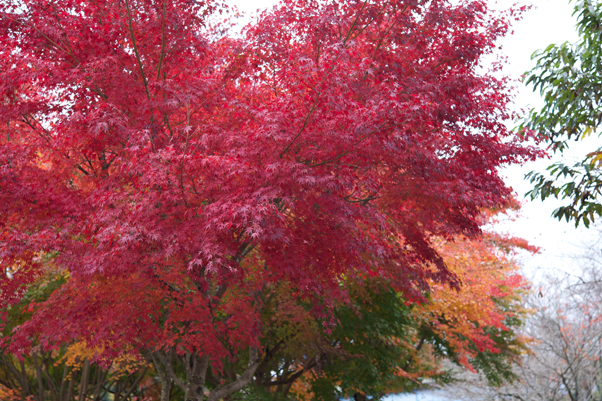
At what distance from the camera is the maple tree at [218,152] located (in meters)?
5.78

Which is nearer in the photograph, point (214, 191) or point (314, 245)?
point (214, 191)

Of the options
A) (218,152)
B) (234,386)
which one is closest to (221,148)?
(218,152)

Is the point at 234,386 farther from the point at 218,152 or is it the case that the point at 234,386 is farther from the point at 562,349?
the point at 562,349

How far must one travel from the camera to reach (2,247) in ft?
19.7

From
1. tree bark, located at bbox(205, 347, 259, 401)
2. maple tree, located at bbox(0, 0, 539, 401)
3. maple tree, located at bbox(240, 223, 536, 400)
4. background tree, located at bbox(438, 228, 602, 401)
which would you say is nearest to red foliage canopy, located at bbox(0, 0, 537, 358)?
maple tree, located at bbox(0, 0, 539, 401)

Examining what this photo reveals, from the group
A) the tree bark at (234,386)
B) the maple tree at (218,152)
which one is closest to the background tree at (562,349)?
the maple tree at (218,152)

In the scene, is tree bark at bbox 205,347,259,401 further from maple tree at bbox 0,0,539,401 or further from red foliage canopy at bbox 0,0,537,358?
red foliage canopy at bbox 0,0,537,358

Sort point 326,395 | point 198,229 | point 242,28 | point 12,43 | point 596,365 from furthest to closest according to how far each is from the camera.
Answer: point 596,365 → point 326,395 → point 242,28 → point 12,43 → point 198,229

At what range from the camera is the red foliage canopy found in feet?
18.9

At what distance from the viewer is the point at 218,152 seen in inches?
250

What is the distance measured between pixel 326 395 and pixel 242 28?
950 centimetres

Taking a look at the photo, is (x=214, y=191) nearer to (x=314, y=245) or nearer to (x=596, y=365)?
(x=314, y=245)

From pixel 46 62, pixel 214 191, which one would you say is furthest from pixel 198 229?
pixel 46 62

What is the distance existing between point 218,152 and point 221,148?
0.19m
